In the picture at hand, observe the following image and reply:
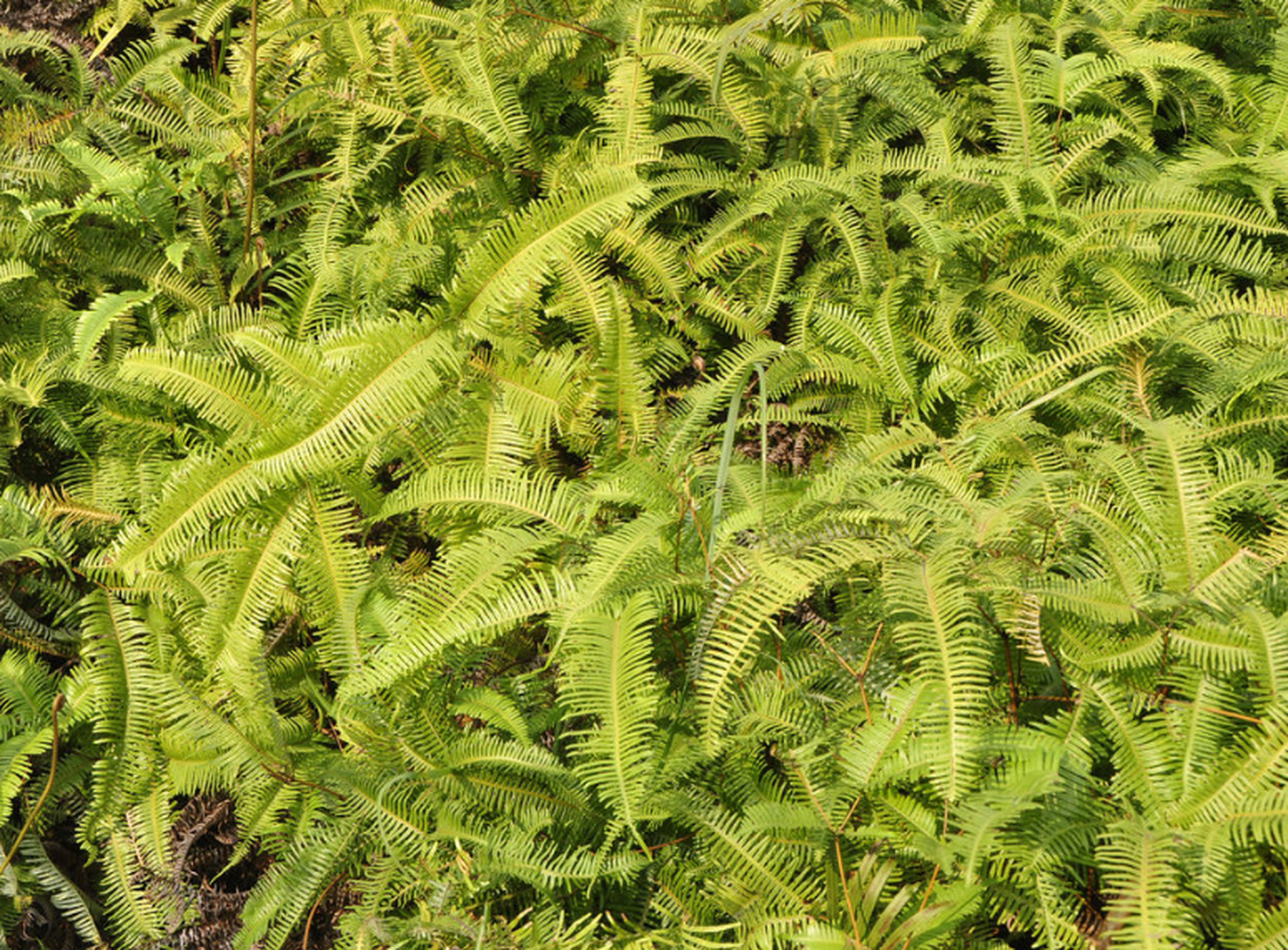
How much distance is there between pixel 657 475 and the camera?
2305mm

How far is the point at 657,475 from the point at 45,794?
5.92 ft

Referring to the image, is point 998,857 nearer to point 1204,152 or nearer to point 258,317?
point 1204,152

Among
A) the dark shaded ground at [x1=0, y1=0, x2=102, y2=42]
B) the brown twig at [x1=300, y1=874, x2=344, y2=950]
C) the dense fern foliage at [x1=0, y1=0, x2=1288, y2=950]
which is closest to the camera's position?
the dense fern foliage at [x1=0, y1=0, x2=1288, y2=950]

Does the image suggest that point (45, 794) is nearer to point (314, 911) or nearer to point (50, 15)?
point (314, 911)

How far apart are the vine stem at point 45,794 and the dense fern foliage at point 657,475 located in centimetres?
4

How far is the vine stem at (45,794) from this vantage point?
239 cm

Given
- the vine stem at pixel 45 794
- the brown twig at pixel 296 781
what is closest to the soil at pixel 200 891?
the vine stem at pixel 45 794

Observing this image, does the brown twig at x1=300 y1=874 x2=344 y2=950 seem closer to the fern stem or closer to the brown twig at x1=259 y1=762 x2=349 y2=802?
the brown twig at x1=259 y1=762 x2=349 y2=802

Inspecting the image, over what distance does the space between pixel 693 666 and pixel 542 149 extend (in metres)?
1.94

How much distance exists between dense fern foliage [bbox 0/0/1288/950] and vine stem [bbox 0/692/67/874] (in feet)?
0.13

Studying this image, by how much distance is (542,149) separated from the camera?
10.4 feet

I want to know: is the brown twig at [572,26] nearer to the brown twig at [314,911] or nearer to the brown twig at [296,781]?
the brown twig at [296,781]

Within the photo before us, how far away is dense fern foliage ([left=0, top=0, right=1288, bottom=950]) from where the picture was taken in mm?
1884

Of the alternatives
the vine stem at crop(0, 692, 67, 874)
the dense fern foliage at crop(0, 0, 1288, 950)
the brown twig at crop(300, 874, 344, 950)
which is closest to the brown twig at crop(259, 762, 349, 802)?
the dense fern foliage at crop(0, 0, 1288, 950)
